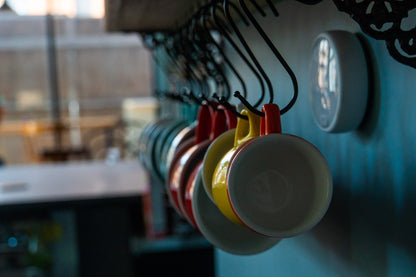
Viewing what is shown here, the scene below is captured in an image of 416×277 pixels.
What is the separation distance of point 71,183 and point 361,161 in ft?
6.72

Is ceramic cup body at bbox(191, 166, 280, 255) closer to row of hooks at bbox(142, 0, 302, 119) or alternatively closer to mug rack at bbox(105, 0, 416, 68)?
row of hooks at bbox(142, 0, 302, 119)

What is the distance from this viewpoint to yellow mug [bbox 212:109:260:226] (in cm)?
50

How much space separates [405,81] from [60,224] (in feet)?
9.74

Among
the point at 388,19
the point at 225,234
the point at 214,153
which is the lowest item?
the point at 225,234

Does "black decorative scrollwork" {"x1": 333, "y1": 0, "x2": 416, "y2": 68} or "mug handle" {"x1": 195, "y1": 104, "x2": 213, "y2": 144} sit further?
"mug handle" {"x1": 195, "y1": 104, "x2": 213, "y2": 144}

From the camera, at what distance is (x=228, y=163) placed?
0.50m

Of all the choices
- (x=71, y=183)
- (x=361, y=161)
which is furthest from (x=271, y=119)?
(x=71, y=183)

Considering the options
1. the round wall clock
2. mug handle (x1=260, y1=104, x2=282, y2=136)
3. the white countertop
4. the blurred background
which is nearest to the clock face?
the round wall clock

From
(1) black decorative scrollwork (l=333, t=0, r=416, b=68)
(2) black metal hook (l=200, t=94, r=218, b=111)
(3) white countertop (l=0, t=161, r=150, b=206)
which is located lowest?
(3) white countertop (l=0, t=161, r=150, b=206)

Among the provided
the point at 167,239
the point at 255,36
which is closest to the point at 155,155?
the point at 255,36

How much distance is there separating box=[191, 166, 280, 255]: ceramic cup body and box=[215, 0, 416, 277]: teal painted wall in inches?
4.1

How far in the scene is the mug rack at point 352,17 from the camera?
0.41 meters

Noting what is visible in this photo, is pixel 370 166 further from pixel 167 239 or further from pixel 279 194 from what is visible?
pixel 167 239

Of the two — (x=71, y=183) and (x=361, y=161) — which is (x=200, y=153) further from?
(x=71, y=183)
